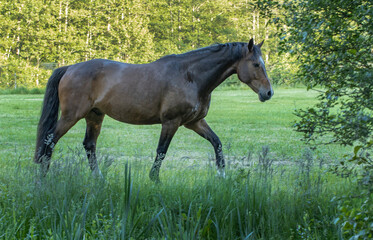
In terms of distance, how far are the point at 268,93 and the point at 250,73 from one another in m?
0.34

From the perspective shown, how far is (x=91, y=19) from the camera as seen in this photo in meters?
34.3

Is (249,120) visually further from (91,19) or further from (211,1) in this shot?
(211,1)

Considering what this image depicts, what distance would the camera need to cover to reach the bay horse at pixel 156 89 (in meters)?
5.89

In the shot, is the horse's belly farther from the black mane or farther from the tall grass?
the tall grass

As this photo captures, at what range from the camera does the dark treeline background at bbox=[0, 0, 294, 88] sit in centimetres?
3097

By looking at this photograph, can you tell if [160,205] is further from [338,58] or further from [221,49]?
[221,49]

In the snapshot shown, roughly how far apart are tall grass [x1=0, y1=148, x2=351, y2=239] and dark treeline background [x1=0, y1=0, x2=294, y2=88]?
24.1m

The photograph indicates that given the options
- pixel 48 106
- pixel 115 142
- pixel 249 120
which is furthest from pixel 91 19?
pixel 48 106

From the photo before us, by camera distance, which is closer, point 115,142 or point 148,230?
point 148,230

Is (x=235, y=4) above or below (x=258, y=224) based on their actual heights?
above

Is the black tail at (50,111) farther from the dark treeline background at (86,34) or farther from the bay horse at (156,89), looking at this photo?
the dark treeline background at (86,34)

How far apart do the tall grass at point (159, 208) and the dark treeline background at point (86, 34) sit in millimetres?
24125

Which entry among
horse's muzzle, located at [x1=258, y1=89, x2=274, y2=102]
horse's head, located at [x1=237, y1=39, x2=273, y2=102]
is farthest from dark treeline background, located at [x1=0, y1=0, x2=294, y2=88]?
horse's muzzle, located at [x1=258, y1=89, x2=274, y2=102]

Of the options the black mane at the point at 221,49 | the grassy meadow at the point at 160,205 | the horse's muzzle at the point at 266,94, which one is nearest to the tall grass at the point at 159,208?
the grassy meadow at the point at 160,205
